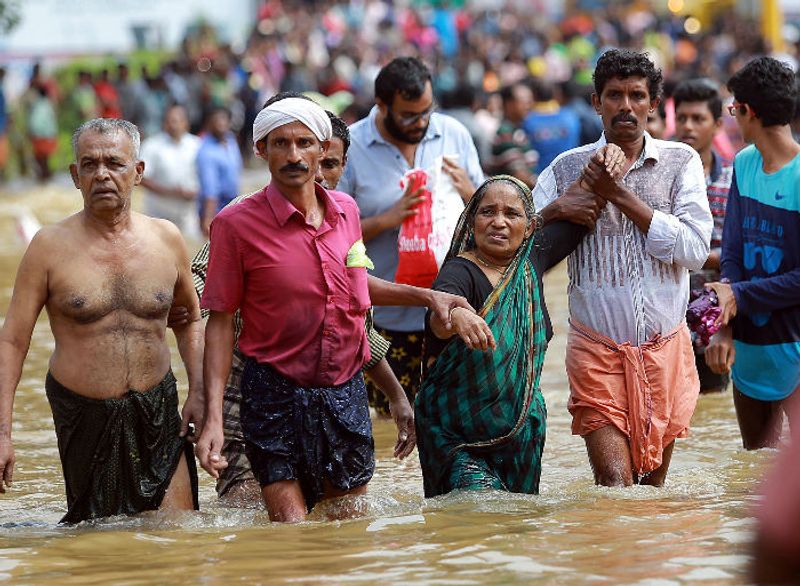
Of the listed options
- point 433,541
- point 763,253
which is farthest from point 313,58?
point 433,541

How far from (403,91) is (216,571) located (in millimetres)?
3388

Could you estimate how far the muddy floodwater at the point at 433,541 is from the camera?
5.24 metres

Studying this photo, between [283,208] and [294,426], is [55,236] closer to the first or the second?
[283,208]

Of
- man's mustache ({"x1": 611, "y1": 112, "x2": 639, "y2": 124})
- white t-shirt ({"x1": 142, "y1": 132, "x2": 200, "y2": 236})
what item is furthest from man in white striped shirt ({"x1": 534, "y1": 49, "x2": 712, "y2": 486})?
white t-shirt ({"x1": 142, "y1": 132, "x2": 200, "y2": 236})

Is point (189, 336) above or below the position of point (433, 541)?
above

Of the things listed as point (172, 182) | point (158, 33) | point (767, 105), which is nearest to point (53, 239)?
point (767, 105)

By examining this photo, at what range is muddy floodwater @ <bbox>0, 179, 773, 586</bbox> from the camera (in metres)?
5.24

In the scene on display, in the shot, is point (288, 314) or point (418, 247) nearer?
point (288, 314)

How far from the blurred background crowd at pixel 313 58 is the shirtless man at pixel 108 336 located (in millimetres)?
12519

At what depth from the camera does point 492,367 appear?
6.15 meters

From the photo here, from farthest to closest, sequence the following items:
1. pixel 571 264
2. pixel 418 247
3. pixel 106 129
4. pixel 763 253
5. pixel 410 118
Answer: pixel 410 118
pixel 418 247
pixel 763 253
pixel 571 264
pixel 106 129

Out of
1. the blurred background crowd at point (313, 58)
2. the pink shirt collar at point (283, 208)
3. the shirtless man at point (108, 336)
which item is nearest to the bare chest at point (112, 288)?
the shirtless man at point (108, 336)

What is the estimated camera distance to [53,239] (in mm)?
5914

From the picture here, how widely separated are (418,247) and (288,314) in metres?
2.26
